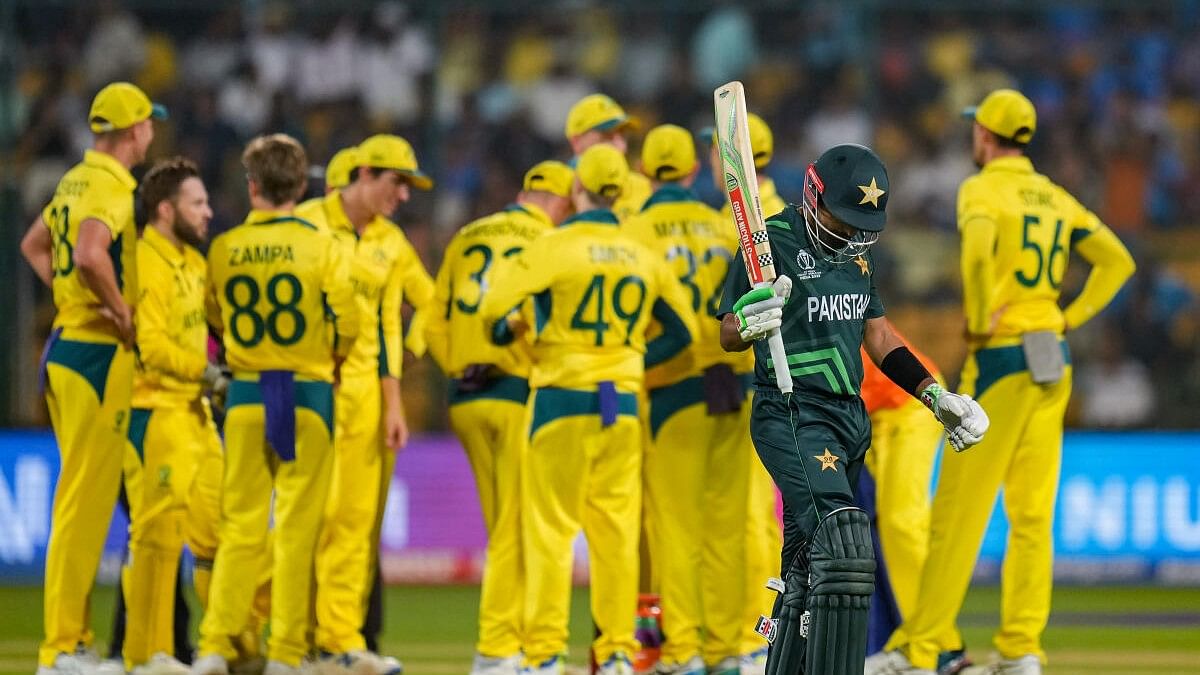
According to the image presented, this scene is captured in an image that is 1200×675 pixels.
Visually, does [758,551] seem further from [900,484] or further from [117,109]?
[117,109]

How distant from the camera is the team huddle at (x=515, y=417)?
28.3ft

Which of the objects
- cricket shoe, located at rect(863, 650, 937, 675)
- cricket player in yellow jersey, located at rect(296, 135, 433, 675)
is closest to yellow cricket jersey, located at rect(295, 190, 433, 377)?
cricket player in yellow jersey, located at rect(296, 135, 433, 675)

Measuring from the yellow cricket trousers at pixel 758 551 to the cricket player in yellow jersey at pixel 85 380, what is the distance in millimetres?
3285

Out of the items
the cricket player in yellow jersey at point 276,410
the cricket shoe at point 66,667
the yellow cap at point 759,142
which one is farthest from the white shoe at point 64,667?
the yellow cap at point 759,142

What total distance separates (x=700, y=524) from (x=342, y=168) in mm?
2945

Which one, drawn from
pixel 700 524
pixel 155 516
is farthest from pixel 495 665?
pixel 155 516

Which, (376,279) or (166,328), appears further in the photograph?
(376,279)

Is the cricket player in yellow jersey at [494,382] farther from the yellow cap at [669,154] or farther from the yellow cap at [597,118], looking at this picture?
the yellow cap at [669,154]

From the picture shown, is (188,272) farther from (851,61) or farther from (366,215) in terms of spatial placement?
(851,61)

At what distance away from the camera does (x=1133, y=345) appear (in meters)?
16.4

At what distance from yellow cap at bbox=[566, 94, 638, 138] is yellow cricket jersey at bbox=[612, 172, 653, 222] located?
381 mm

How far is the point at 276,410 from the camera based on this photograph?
8680mm

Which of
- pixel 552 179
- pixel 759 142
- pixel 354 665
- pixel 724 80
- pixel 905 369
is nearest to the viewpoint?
pixel 905 369

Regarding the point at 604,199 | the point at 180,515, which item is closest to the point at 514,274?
the point at 604,199
